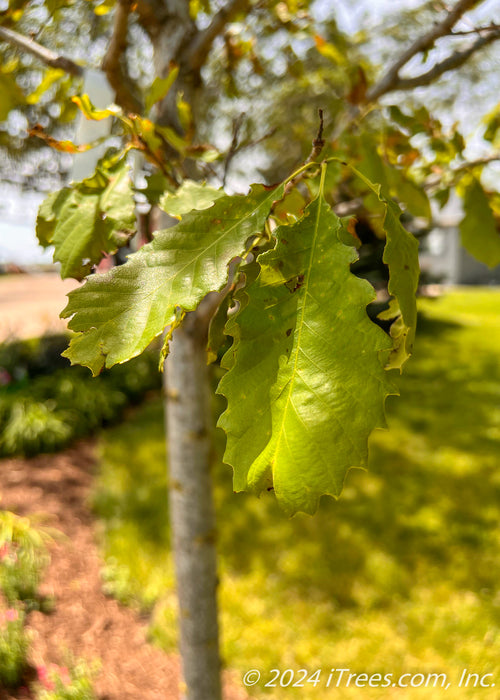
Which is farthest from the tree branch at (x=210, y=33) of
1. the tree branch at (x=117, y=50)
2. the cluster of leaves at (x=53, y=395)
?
the cluster of leaves at (x=53, y=395)

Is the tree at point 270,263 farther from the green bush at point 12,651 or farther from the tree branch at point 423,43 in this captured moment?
the green bush at point 12,651

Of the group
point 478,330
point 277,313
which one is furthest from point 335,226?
point 478,330

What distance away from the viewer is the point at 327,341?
479 mm

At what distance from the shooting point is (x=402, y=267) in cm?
52

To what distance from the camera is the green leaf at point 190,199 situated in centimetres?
66

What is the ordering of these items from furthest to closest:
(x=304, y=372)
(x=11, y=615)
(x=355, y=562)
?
(x=355, y=562), (x=11, y=615), (x=304, y=372)

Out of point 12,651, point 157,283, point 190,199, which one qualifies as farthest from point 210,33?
point 12,651

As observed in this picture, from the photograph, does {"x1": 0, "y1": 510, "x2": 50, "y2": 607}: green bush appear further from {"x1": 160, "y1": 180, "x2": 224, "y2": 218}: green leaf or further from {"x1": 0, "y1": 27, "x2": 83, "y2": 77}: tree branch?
{"x1": 160, "y1": 180, "x2": 224, "y2": 218}: green leaf

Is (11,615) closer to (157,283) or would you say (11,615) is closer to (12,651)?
(12,651)

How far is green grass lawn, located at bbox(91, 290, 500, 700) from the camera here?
83.0 inches

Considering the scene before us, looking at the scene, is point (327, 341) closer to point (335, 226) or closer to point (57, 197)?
point (335, 226)

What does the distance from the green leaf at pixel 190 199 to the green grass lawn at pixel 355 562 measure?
76.3 inches

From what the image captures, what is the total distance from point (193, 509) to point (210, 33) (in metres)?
1.08

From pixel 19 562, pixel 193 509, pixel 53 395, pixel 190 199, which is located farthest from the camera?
pixel 53 395
